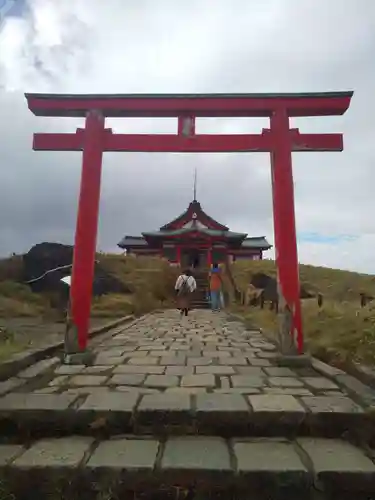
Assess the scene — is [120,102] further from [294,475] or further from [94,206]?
[294,475]

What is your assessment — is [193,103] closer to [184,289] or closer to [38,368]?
[38,368]

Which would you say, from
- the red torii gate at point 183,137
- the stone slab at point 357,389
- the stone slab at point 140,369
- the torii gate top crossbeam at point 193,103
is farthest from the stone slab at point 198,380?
the torii gate top crossbeam at point 193,103

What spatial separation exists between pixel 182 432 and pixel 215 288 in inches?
542

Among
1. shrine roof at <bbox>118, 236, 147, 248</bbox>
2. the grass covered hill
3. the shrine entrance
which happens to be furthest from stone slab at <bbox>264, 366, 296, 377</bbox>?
shrine roof at <bbox>118, 236, 147, 248</bbox>

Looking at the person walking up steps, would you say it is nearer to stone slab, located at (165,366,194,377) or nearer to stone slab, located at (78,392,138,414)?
stone slab, located at (165,366,194,377)

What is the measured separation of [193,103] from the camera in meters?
5.56

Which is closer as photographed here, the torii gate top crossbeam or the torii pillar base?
the torii pillar base

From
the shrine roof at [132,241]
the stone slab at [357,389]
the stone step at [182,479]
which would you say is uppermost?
the shrine roof at [132,241]

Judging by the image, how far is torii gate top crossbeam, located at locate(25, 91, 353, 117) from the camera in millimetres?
5465

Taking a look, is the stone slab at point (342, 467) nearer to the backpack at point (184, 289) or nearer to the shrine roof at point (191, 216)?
the backpack at point (184, 289)

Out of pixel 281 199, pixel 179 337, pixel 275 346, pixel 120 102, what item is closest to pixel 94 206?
pixel 120 102

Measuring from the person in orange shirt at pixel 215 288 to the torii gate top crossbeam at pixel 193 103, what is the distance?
34.4 ft

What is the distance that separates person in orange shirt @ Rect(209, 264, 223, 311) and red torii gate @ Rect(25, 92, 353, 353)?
10326mm

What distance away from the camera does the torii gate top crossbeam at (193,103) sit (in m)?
5.46
